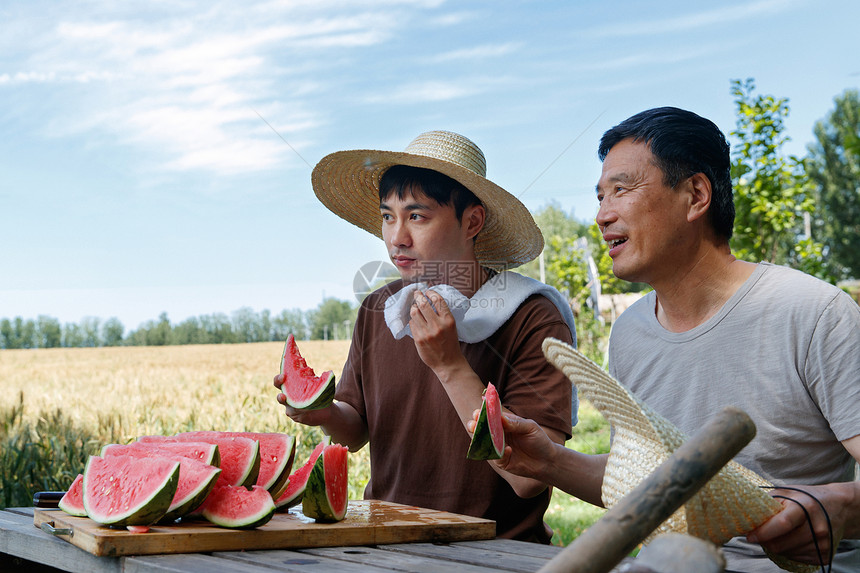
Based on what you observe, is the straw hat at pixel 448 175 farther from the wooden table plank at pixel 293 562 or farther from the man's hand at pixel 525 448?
the wooden table plank at pixel 293 562

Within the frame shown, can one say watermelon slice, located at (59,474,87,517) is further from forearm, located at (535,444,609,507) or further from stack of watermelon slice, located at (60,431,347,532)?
forearm, located at (535,444,609,507)

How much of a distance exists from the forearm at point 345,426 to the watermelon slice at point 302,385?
1.25ft

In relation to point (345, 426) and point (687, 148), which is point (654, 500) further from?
point (345, 426)

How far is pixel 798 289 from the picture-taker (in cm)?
235

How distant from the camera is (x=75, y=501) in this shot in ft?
7.37

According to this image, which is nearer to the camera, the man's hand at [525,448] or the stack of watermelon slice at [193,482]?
the stack of watermelon slice at [193,482]

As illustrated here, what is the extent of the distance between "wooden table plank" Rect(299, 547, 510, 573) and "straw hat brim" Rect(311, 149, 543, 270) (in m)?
1.54

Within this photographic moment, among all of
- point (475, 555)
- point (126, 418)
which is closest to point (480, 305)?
point (475, 555)

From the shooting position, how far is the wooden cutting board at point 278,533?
1.89 metres

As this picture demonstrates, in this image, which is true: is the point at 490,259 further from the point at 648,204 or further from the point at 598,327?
the point at 598,327

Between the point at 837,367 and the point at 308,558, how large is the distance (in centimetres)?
151

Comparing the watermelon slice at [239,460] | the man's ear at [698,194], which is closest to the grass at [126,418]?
the watermelon slice at [239,460]

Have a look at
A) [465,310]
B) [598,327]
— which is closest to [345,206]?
[465,310]

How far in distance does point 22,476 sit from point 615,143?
193 inches
